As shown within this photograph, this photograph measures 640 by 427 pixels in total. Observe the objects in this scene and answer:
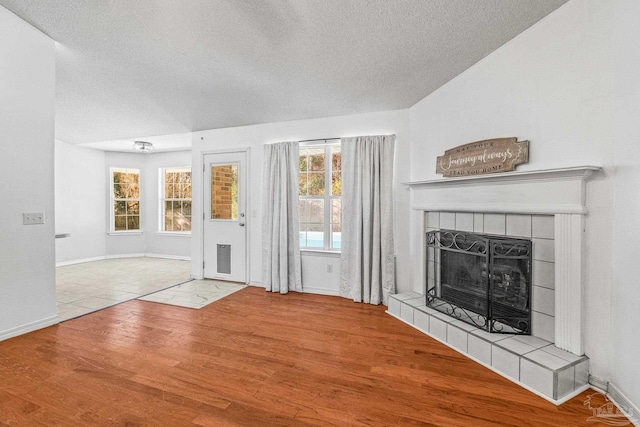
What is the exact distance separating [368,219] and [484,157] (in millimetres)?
1497

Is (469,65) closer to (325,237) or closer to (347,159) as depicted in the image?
(347,159)

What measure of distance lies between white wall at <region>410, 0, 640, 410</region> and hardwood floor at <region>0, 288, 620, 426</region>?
1.68 feet

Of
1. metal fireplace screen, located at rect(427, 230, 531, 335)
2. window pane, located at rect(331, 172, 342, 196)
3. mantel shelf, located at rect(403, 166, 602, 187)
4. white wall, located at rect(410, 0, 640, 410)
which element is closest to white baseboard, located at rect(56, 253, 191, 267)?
window pane, located at rect(331, 172, 342, 196)

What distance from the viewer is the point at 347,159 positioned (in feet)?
12.6

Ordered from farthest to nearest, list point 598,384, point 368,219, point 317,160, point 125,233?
point 125,233 → point 317,160 → point 368,219 → point 598,384

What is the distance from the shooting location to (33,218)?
8.51ft

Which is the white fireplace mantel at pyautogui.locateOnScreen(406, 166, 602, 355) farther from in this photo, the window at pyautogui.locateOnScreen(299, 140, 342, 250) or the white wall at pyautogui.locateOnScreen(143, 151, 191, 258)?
the white wall at pyautogui.locateOnScreen(143, 151, 191, 258)

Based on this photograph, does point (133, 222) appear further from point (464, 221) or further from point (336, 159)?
point (464, 221)

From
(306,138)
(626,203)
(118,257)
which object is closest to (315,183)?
(306,138)

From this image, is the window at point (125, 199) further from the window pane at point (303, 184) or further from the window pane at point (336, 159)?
the window pane at point (336, 159)

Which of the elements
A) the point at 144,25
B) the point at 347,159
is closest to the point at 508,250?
the point at 347,159

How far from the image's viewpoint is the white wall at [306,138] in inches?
144

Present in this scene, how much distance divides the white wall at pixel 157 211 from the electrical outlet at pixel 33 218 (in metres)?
3.95

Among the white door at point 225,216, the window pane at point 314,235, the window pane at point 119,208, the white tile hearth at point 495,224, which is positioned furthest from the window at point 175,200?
the white tile hearth at point 495,224
